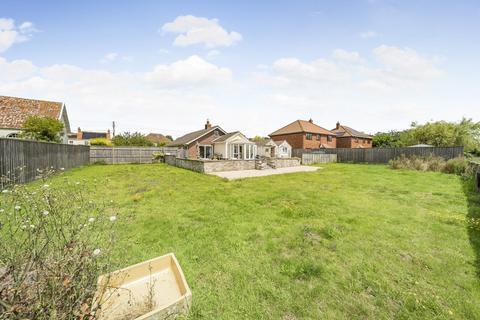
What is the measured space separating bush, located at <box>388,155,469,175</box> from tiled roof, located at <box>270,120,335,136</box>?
61.4ft

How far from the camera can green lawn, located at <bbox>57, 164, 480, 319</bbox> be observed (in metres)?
2.43

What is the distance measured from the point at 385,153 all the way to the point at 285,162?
11941 millimetres

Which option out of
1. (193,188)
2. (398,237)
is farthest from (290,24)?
(398,237)

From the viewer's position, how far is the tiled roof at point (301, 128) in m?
35.3

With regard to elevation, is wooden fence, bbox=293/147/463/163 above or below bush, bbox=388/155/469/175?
above

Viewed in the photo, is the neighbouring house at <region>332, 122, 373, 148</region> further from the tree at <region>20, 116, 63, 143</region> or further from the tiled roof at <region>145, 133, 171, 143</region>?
the tiled roof at <region>145, 133, 171, 143</region>

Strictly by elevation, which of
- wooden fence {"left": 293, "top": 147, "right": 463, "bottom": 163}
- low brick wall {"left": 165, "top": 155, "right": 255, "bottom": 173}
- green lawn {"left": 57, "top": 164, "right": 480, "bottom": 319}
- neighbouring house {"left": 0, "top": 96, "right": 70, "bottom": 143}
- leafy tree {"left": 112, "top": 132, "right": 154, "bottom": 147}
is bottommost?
green lawn {"left": 57, "top": 164, "right": 480, "bottom": 319}

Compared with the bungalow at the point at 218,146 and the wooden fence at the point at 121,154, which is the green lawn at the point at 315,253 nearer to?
the bungalow at the point at 218,146

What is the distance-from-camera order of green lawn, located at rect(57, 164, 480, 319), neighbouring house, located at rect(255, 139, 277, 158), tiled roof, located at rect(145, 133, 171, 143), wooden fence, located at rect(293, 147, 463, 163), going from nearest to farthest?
green lawn, located at rect(57, 164, 480, 319) < wooden fence, located at rect(293, 147, 463, 163) < neighbouring house, located at rect(255, 139, 277, 158) < tiled roof, located at rect(145, 133, 171, 143)

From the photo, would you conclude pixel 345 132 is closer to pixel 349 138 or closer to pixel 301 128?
pixel 349 138

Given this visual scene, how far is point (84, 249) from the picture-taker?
203 centimetres

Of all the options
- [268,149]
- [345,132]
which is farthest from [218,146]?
[345,132]

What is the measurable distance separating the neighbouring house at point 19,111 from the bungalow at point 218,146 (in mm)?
13314

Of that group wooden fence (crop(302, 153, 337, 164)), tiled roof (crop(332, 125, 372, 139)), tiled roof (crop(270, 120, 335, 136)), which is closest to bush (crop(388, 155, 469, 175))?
wooden fence (crop(302, 153, 337, 164))
